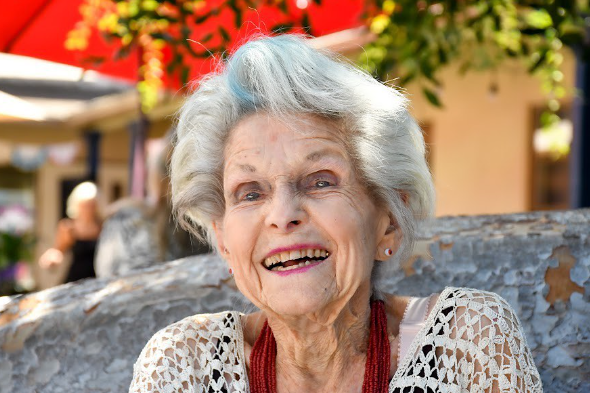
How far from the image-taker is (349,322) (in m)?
1.87

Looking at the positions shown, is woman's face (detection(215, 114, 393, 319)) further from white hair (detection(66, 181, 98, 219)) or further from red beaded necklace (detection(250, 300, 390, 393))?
white hair (detection(66, 181, 98, 219))

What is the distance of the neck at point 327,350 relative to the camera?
184 centimetres

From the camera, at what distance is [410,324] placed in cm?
187

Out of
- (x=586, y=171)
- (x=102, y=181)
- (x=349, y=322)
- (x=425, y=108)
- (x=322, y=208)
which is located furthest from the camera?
(x=102, y=181)

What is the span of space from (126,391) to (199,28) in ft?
10.1

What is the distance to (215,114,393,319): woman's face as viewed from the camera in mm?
1698

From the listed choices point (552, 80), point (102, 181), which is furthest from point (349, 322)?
point (102, 181)

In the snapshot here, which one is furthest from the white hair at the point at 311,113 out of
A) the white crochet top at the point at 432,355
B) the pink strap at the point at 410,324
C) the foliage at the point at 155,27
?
the foliage at the point at 155,27

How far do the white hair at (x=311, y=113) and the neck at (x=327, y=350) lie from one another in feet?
0.73

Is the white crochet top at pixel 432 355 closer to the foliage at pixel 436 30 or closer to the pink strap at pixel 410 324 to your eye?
the pink strap at pixel 410 324

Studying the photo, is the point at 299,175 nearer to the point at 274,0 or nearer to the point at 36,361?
the point at 36,361

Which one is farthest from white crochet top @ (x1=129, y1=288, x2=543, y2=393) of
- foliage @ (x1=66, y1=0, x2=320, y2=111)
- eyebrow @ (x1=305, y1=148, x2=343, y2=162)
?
foliage @ (x1=66, y1=0, x2=320, y2=111)

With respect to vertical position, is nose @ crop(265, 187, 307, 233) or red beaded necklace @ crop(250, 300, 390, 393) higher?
nose @ crop(265, 187, 307, 233)

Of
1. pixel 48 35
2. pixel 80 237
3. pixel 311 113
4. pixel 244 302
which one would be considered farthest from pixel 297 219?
pixel 80 237
